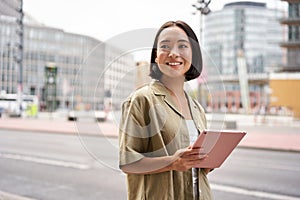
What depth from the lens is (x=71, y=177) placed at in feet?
18.9

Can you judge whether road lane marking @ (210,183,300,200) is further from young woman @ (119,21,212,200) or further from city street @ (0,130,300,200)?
young woman @ (119,21,212,200)

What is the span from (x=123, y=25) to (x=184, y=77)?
1.09ft

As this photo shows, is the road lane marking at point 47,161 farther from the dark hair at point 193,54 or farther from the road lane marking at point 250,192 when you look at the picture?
the dark hair at point 193,54

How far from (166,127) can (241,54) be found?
2785 cm

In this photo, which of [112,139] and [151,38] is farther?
[112,139]

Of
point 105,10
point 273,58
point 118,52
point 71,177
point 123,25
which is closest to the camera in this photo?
point 118,52

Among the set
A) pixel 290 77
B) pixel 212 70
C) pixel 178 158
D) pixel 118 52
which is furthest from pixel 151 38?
pixel 290 77

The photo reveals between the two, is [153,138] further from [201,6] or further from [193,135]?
[201,6]

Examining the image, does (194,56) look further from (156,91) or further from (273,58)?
(273,58)

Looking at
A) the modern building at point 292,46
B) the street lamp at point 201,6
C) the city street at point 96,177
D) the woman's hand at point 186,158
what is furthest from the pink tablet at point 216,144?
the modern building at point 292,46

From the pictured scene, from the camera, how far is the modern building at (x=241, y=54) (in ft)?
4.97

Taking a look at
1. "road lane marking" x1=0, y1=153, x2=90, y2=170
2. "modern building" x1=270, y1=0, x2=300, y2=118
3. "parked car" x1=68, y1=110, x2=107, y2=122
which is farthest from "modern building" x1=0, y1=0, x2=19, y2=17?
"modern building" x1=270, y1=0, x2=300, y2=118

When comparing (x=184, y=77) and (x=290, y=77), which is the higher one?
(x=290, y=77)

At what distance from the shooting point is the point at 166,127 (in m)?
1.29
